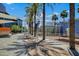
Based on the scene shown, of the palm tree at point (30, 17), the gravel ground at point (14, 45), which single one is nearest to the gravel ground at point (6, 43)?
the gravel ground at point (14, 45)

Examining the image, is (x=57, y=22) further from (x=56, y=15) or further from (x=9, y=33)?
(x=9, y=33)

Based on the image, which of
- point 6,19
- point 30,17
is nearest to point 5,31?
point 6,19

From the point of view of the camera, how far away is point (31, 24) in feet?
20.6

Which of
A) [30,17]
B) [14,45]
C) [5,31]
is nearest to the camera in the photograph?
[5,31]

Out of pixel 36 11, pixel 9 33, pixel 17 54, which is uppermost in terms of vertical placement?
pixel 36 11

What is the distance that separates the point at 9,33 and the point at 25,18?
1.49ft

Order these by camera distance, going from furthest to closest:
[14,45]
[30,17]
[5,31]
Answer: [30,17]
[14,45]
[5,31]

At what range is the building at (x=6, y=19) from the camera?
6.00 m

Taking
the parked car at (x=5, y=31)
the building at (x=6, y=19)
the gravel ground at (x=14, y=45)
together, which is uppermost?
the building at (x=6, y=19)

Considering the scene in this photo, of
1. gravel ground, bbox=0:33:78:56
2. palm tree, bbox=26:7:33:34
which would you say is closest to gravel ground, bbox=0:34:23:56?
gravel ground, bbox=0:33:78:56

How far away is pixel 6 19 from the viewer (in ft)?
19.9

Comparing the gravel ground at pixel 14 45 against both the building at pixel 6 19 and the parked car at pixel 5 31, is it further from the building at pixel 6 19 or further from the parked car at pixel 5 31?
the building at pixel 6 19

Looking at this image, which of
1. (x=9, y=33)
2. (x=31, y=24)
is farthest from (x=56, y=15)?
(x=9, y=33)

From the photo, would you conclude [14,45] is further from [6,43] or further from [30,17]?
[30,17]
